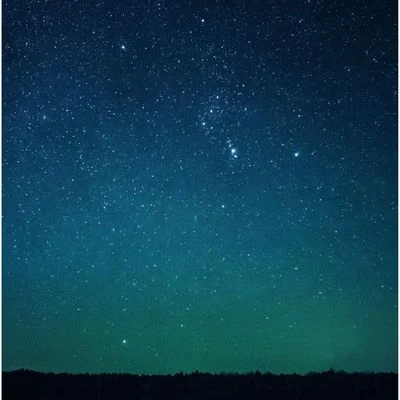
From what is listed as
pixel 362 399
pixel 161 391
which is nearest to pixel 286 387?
pixel 362 399

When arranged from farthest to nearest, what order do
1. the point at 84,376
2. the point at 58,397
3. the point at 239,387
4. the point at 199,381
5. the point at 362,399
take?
the point at 84,376, the point at 199,381, the point at 239,387, the point at 58,397, the point at 362,399

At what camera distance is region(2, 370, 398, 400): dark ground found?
23.0ft

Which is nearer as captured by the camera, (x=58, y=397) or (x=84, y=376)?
(x=58, y=397)

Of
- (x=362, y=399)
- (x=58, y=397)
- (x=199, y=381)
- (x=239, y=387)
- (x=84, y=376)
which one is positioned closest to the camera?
(x=362, y=399)

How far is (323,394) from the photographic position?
22.8 feet

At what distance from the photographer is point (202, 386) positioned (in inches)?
302

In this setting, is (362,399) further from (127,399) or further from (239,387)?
(127,399)

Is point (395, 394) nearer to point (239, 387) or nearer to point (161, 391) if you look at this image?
point (239, 387)

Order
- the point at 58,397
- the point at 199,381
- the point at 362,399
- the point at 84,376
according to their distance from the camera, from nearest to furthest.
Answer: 1. the point at 362,399
2. the point at 58,397
3. the point at 199,381
4. the point at 84,376

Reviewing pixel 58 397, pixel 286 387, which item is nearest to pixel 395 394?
pixel 286 387

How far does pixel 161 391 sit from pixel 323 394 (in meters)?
2.66

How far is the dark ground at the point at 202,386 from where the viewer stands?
7.00 meters

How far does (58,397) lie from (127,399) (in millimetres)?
Answer: 1162

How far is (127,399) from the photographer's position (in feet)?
22.7
